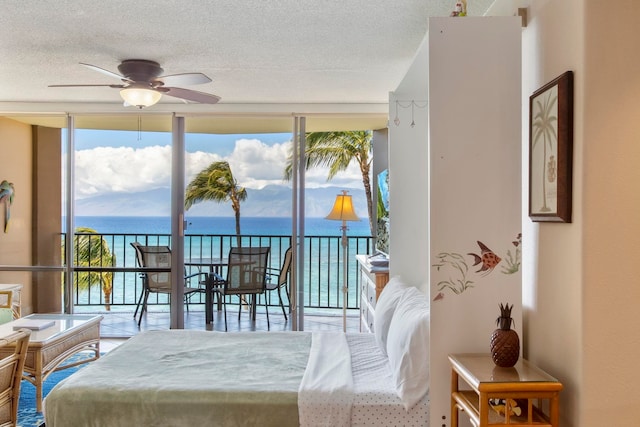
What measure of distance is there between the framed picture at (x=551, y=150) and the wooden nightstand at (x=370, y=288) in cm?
198

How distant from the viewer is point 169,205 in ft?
18.2

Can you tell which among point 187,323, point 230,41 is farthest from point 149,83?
point 187,323

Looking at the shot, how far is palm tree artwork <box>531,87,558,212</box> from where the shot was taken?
2081 mm

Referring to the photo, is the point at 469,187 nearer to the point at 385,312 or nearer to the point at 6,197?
the point at 385,312

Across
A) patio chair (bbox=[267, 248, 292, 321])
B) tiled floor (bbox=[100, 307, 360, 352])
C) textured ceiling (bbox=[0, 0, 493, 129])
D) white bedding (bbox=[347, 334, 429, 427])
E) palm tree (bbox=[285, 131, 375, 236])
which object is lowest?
tiled floor (bbox=[100, 307, 360, 352])

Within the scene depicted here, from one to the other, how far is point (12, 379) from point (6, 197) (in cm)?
379

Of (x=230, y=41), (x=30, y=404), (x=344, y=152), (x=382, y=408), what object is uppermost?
(x=230, y=41)

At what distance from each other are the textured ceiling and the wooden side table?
1.88 meters

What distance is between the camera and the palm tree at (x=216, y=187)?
556 centimetres

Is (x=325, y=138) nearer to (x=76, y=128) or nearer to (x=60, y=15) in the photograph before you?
(x=76, y=128)

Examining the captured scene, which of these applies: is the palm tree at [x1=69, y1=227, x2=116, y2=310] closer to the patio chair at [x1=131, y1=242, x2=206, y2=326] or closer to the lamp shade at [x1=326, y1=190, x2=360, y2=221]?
the patio chair at [x1=131, y1=242, x2=206, y2=326]

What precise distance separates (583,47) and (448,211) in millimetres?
826

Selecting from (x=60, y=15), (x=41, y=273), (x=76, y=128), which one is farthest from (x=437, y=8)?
(x=41, y=273)

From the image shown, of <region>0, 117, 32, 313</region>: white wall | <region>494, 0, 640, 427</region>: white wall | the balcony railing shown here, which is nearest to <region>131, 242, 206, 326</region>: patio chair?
the balcony railing
